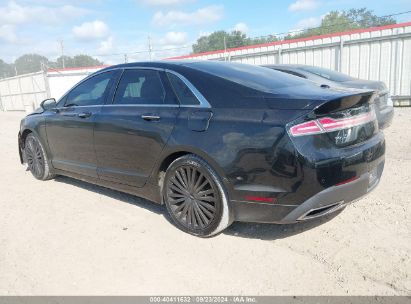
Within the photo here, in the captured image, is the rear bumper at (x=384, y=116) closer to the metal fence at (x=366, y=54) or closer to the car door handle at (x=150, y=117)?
the car door handle at (x=150, y=117)

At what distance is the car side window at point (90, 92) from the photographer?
14.7 ft

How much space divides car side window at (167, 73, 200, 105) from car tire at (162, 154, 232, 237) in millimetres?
506

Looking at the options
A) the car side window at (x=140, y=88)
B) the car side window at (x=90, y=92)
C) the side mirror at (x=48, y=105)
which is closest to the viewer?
the car side window at (x=140, y=88)

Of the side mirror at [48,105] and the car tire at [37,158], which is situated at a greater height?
the side mirror at [48,105]

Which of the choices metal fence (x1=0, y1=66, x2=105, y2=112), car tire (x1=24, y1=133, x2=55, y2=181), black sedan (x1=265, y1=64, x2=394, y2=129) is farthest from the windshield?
metal fence (x1=0, y1=66, x2=105, y2=112)

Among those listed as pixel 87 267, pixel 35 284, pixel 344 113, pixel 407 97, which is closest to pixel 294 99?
pixel 344 113

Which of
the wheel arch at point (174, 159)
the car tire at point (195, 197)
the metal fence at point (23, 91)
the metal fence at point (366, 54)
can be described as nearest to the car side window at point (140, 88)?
the wheel arch at point (174, 159)

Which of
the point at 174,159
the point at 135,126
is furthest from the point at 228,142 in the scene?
the point at 135,126

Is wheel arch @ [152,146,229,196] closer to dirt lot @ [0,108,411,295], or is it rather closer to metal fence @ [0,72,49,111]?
dirt lot @ [0,108,411,295]

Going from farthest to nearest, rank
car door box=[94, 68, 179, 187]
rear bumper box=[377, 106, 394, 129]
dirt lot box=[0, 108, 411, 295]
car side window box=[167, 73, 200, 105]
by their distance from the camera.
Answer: rear bumper box=[377, 106, 394, 129]
car door box=[94, 68, 179, 187]
car side window box=[167, 73, 200, 105]
dirt lot box=[0, 108, 411, 295]

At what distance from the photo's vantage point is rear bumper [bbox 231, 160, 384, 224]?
9.49ft

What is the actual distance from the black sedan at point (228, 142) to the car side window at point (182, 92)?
12 mm

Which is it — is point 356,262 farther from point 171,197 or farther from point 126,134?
point 126,134

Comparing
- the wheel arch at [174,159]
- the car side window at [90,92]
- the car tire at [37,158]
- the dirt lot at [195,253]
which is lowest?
the dirt lot at [195,253]
